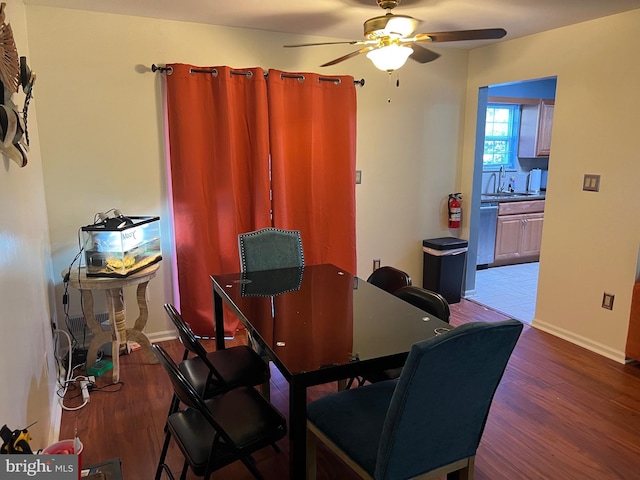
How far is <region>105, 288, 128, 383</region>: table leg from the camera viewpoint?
9.91ft

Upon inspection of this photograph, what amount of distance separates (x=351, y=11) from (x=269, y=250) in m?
1.69

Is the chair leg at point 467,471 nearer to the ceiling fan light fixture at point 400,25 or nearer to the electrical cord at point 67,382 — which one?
the ceiling fan light fixture at point 400,25

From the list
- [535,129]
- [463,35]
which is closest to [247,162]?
[463,35]

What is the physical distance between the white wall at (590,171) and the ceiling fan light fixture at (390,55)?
175cm

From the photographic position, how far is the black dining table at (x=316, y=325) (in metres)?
1.67

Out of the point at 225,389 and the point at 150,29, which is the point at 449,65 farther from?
the point at 225,389

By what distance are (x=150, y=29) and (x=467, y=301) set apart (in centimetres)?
367

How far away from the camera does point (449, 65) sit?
444cm

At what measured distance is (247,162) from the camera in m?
3.69

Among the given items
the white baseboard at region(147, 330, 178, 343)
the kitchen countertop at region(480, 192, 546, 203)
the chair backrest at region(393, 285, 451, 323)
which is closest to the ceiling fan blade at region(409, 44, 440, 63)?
the chair backrest at region(393, 285, 451, 323)

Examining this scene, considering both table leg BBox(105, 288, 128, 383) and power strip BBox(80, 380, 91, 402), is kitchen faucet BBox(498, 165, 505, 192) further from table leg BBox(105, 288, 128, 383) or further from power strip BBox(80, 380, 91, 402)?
power strip BBox(80, 380, 91, 402)

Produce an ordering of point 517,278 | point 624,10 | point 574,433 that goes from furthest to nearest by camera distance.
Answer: point 517,278 → point 624,10 → point 574,433

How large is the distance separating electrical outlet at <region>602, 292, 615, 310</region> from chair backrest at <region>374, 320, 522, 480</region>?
7.56ft

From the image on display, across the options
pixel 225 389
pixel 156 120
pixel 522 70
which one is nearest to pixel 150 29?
pixel 156 120
